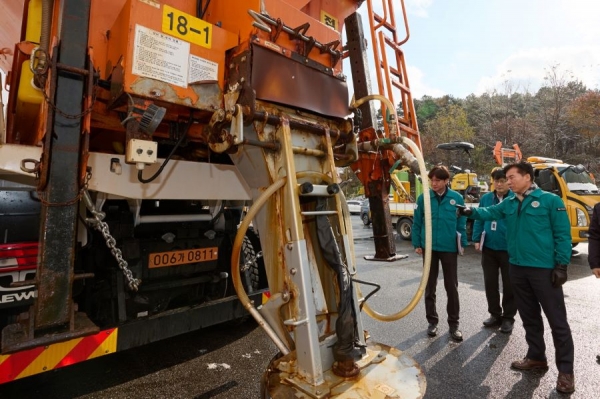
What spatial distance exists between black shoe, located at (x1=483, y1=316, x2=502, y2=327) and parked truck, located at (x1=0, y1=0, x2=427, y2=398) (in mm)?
2300

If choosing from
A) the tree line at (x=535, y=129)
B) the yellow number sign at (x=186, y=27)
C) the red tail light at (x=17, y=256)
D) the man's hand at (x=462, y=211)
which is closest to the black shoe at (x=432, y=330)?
the man's hand at (x=462, y=211)

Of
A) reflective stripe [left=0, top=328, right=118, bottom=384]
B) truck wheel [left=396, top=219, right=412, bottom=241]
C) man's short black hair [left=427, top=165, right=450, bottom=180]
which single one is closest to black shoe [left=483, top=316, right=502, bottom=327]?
man's short black hair [left=427, top=165, right=450, bottom=180]

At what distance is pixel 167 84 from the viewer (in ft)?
5.84

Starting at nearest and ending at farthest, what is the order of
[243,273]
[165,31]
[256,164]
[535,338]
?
1. [165,31]
2. [256,164]
3. [535,338]
4. [243,273]

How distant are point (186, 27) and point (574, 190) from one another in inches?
371

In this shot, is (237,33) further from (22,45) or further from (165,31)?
(22,45)

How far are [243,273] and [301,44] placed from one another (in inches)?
78.9

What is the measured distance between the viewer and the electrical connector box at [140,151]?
163cm

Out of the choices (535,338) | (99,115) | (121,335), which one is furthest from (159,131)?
(535,338)

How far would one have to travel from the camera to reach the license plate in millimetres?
2568

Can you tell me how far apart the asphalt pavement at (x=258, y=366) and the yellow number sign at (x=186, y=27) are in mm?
2383

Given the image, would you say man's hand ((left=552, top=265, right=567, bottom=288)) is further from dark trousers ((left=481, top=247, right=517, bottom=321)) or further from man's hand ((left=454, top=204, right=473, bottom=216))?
dark trousers ((left=481, top=247, right=517, bottom=321))

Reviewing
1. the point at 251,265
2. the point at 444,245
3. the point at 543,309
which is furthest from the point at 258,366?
the point at 543,309

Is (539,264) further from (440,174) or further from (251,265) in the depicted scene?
(251,265)
